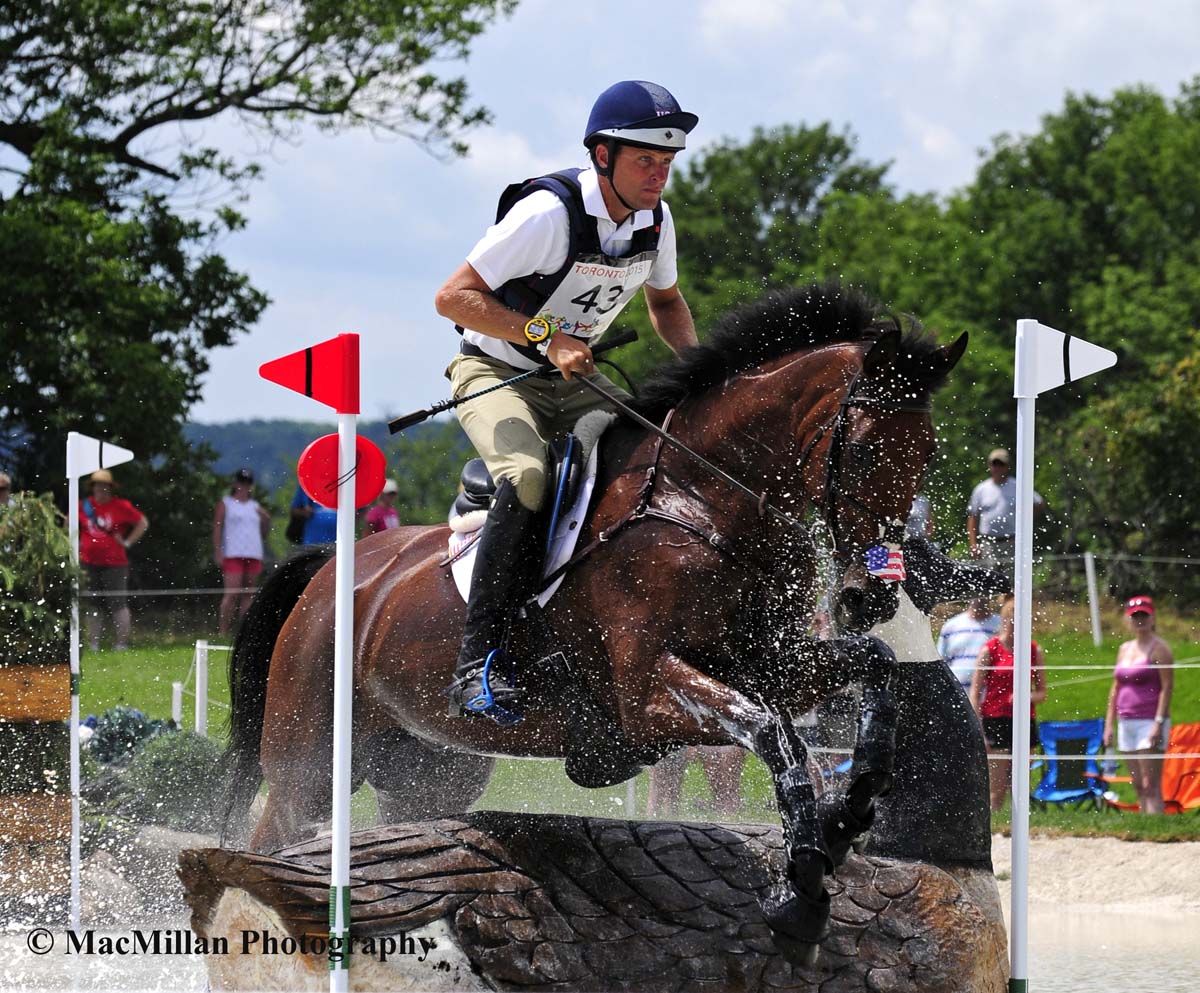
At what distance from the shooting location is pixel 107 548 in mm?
10383

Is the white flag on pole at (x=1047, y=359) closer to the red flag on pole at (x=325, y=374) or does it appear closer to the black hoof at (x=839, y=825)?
the black hoof at (x=839, y=825)

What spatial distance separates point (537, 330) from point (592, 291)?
29cm

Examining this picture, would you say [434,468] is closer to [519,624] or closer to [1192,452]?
[1192,452]

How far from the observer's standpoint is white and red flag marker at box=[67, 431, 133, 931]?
5.69m

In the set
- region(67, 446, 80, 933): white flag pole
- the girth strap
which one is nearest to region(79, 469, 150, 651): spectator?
region(67, 446, 80, 933): white flag pole

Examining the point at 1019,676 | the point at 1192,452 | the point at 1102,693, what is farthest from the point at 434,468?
the point at 1019,676

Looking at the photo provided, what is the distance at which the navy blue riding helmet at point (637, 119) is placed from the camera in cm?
399

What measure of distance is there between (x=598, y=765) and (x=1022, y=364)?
1488 millimetres

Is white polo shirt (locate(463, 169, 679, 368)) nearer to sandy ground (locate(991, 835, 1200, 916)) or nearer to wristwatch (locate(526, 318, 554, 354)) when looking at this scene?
wristwatch (locate(526, 318, 554, 354))

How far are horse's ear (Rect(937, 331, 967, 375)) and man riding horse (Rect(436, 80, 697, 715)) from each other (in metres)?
0.88

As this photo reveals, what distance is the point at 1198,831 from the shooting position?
7844mm

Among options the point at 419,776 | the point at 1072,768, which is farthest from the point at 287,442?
the point at 419,776

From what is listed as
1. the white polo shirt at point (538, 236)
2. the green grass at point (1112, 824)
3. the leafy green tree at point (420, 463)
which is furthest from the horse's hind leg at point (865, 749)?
the leafy green tree at point (420, 463)

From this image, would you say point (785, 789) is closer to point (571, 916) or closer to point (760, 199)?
point (571, 916)
